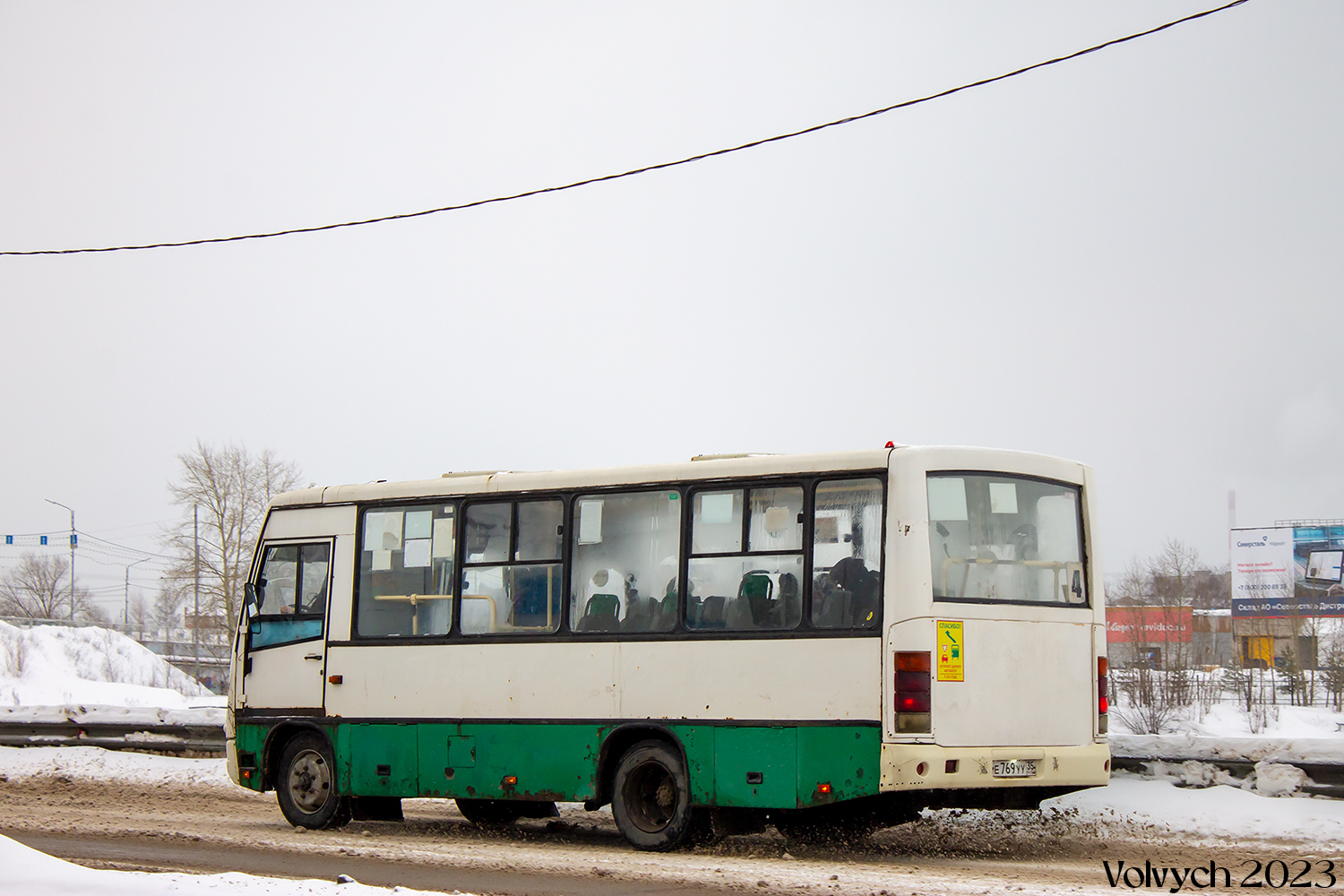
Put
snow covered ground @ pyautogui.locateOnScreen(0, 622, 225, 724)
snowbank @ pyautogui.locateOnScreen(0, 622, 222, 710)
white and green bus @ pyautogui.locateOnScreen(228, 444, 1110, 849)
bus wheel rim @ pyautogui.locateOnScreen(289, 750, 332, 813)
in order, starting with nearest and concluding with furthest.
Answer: white and green bus @ pyautogui.locateOnScreen(228, 444, 1110, 849)
bus wheel rim @ pyautogui.locateOnScreen(289, 750, 332, 813)
snow covered ground @ pyautogui.locateOnScreen(0, 622, 225, 724)
snowbank @ pyautogui.locateOnScreen(0, 622, 222, 710)

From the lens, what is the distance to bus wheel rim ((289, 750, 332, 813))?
12680 mm

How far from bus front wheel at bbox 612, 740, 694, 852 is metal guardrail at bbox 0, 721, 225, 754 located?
359 inches

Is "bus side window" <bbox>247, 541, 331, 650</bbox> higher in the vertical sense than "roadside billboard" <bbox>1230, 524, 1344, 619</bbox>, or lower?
lower

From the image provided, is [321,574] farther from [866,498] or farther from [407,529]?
[866,498]

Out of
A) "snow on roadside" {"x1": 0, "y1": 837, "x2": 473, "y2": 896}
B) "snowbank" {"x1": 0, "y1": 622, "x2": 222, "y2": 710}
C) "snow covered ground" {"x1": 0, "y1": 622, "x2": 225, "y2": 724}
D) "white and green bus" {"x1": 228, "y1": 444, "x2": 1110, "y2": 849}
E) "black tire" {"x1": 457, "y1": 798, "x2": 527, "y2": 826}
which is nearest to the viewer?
"snow on roadside" {"x1": 0, "y1": 837, "x2": 473, "y2": 896}

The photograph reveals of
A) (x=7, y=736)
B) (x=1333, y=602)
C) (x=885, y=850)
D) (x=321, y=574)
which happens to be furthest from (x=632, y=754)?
(x=1333, y=602)

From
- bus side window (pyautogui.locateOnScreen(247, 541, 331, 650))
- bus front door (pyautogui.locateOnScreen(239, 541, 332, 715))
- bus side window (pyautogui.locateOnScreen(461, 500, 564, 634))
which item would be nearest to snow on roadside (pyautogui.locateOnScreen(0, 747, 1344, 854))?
bus side window (pyautogui.locateOnScreen(461, 500, 564, 634))

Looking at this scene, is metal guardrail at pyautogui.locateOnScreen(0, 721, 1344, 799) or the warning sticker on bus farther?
metal guardrail at pyautogui.locateOnScreen(0, 721, 1344, 799)

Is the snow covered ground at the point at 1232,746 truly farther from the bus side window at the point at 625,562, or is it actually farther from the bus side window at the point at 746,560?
the bus side window at the point at 625,562

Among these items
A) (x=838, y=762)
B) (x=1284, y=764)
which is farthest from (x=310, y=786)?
(x=1284, y=764)

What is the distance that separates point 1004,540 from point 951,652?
1.05 meters

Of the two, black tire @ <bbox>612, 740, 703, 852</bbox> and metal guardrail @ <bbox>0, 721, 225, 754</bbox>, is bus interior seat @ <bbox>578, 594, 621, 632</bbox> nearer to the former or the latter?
black tire @ <bbox>612, 740, 703, 852</bbox>

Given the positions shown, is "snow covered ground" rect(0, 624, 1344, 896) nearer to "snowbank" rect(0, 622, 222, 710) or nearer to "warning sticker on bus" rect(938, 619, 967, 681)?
"warning sticker on bus" rect(938, 619, 967, 681)

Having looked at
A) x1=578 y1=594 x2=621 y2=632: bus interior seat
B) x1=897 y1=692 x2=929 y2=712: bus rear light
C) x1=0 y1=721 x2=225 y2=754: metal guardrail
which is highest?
x1=578 y1=594 x2=621 y2=632: bus interior seat
